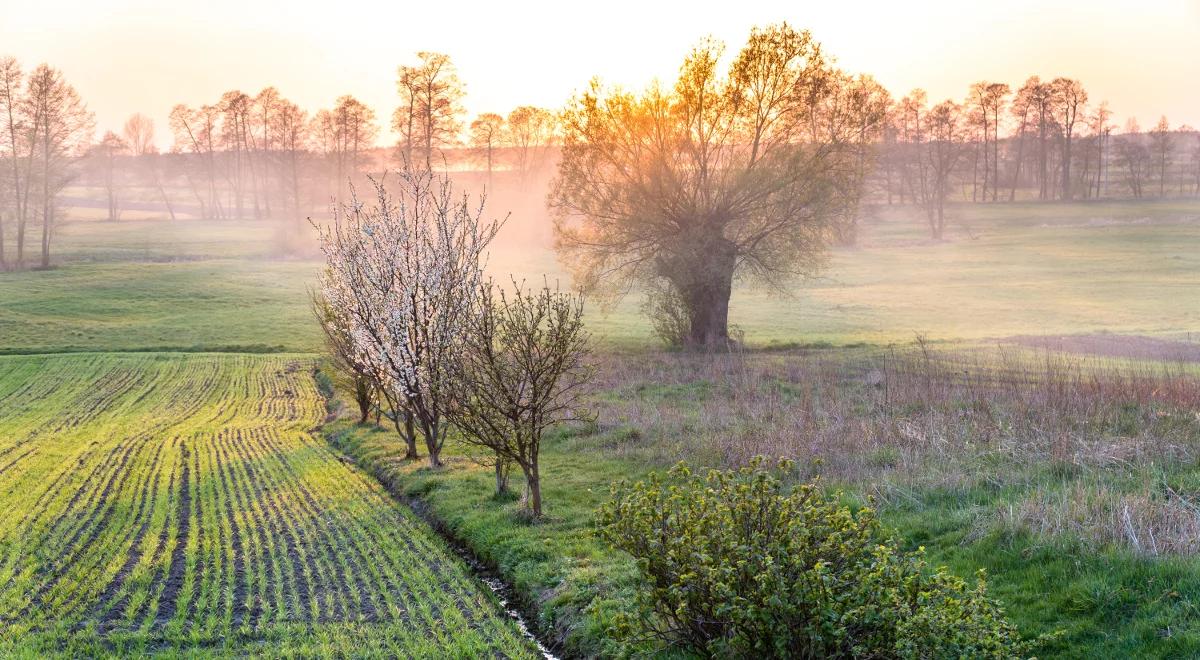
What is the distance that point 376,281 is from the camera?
21.3 meters

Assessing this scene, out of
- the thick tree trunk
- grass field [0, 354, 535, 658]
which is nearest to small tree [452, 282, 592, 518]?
grass field [0, 354, 535, 658]

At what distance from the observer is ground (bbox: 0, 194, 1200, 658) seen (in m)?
11.2

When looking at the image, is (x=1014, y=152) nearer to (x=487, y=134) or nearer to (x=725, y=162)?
(x=487, y=134)

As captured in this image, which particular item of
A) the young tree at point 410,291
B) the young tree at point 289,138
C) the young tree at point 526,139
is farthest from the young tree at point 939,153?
the young tree at point 410,291

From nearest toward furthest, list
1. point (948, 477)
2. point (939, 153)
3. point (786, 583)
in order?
1. point (786, 583)
2. point (948, 477)
3. point (939, 153)

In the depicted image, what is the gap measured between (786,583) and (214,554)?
1116 cm

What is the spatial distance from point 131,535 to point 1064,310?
47.1m

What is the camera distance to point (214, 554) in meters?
15.2

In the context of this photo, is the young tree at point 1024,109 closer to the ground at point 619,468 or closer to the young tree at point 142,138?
the ground at point 619,468

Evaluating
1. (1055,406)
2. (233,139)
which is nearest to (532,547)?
(1055,406)

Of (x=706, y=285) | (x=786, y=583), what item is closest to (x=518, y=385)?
(x=786, y=583)

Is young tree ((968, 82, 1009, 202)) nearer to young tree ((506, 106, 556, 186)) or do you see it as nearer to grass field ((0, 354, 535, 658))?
young tree ((506, 106, 556, 186))

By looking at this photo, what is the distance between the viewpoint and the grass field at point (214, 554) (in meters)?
11.6

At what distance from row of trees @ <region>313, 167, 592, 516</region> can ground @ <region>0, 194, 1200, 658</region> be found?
158 centimetres
